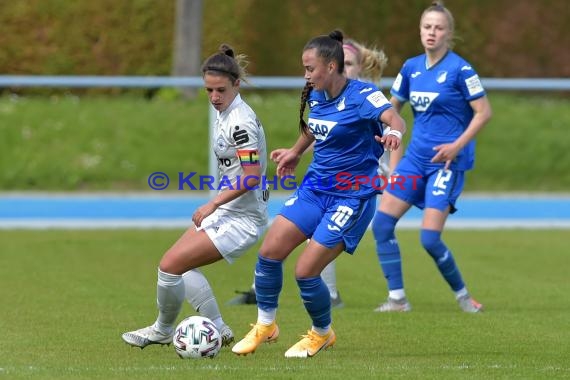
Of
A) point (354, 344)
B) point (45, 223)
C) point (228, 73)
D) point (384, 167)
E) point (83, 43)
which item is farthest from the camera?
point (83, 43)

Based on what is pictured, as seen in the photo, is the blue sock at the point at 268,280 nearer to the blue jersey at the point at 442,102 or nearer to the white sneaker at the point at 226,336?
the white sneaker at the point at 226,336

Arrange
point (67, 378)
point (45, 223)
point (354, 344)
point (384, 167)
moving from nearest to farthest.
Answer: point (67, 378) < point (354, 344) < point (384, 167) < point (45, 223)

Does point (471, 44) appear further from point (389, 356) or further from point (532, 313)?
point (389, 356)

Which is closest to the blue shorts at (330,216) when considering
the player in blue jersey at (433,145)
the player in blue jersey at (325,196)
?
the player in blue jersey at (325,196)

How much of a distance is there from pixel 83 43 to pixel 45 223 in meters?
6.23

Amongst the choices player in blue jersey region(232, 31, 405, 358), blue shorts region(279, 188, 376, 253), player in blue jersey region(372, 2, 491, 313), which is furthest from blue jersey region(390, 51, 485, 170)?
blue shorts region(279, 188, 376, 253)

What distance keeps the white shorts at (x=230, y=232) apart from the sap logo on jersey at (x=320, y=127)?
0.65 m

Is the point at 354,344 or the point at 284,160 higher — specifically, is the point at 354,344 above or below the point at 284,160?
below

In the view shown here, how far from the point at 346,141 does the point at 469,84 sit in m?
2.22

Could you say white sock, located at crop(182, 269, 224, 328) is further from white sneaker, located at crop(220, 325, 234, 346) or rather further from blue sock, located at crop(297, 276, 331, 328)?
blue sock, located at crop(297, 276, 331, 328)

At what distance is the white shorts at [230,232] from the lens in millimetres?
7512

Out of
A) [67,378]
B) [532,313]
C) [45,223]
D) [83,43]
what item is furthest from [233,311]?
[83,43]

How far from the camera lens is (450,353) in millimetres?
7668

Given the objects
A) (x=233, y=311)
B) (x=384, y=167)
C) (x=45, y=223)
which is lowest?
(x=45, y=223)
